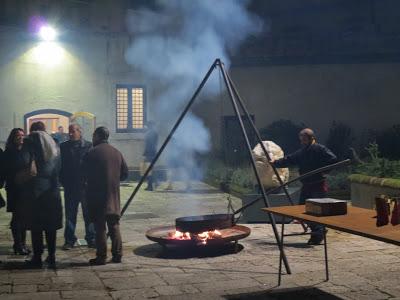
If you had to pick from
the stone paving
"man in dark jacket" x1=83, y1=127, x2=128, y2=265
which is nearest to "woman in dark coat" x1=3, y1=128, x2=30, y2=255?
the stone paving

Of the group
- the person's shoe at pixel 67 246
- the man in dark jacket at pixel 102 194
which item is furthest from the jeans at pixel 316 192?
the person's shoe at pixel 67 246

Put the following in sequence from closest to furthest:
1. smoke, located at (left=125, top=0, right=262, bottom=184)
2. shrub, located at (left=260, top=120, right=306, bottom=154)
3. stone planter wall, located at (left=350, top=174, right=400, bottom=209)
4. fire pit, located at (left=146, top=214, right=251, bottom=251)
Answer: fire pit, located at (left=146, top=214, right=251, bottom=251) < stone planter wall, located at (left=350, top=174, right=400, bottom=209) < smoke, located at (left=125, top=0, right=262, bottom=184) < shrub, located at (left=260, top=120, right=306, bottom=154)

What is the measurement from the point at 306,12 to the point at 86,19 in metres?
12.4

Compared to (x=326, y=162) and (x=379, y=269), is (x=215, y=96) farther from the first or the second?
(x=379, y=269)

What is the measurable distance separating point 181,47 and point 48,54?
5085 millimetres

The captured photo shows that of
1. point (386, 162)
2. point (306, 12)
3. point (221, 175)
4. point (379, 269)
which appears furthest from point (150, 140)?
point (306, 12)

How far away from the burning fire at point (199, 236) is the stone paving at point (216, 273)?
222 mm

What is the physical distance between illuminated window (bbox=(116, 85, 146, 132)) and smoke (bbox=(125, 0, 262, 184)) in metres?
0.54

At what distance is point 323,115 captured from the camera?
72.5ft

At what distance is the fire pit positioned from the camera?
7.68 meters

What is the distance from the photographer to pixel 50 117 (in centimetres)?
2253

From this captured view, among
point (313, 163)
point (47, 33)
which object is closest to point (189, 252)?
point (313, 163)

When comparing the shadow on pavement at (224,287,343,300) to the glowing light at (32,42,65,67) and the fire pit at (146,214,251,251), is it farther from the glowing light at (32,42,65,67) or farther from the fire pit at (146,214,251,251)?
the glowing light at (32,42,65,67)

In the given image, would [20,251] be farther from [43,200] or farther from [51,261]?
[43,200]
